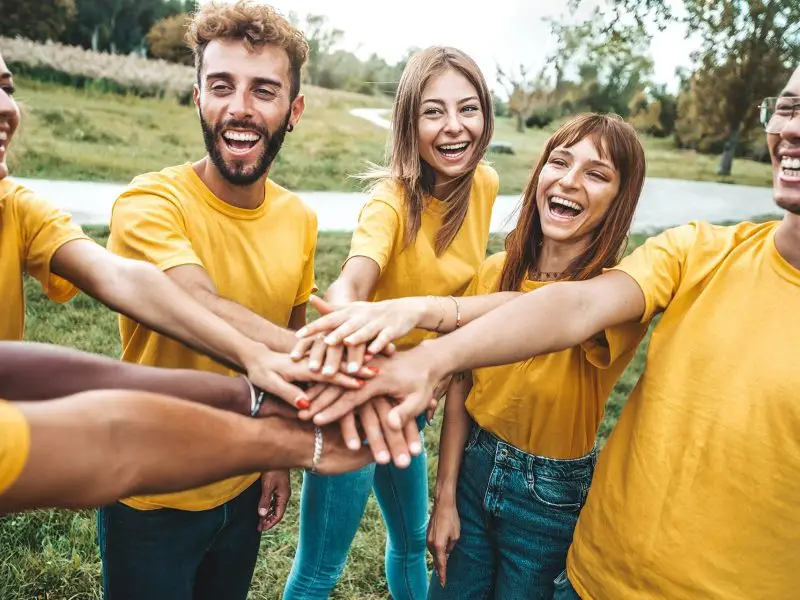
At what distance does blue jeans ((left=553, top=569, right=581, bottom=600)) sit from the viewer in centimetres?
183

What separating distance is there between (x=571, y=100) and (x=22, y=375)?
24259 millimetres

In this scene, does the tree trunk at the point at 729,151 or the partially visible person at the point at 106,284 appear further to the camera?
the tree trunk at the point at 729,151

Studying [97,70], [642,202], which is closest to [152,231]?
[97,70]

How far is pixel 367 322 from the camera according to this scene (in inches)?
72.7

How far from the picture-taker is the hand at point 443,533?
210 centimetres

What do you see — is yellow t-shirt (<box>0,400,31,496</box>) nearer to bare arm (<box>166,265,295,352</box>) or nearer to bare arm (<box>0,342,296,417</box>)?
bare arm (<box>0,342,296,417</box>)

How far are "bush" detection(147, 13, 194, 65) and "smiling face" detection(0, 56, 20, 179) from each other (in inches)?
579

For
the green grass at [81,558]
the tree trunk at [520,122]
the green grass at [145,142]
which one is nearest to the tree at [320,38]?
the green grass at [145,142]

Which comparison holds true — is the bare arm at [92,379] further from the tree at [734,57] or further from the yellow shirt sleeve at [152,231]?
the tree at [734,57]

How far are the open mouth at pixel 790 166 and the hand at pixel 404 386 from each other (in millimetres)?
989

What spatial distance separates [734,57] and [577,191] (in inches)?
703

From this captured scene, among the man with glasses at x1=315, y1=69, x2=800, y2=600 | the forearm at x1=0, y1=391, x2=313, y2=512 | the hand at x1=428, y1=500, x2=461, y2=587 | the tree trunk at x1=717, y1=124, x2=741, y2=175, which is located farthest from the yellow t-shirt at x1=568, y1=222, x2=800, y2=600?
the tree trunk at x1=717, y1=124, x2=741, y2=175

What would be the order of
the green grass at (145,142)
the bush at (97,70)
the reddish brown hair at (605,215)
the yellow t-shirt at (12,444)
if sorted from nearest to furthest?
the yellow t-shirt at (12,444) → the reddish brown hair at (605,215) → the green grass at (145,142) → the bush at (97,70)

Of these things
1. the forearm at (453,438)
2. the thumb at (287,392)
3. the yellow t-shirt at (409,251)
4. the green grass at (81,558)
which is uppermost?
the yellow t-shirt at (409,251)
